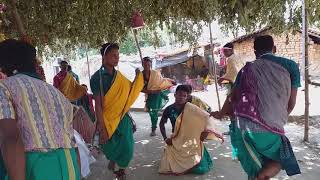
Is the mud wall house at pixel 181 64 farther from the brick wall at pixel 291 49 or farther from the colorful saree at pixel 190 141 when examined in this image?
the colorful saree at pixel 190 141

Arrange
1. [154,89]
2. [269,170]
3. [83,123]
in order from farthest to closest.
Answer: [154,89], [269,170], [83,123]

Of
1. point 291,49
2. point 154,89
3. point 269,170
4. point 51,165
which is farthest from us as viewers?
point 291,49

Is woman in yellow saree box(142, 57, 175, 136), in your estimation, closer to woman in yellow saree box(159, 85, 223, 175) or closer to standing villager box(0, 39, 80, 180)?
woman in yellow saree box(159, 85, 223, 175)

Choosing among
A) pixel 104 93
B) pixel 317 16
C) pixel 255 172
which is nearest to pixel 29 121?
pixel 255 172

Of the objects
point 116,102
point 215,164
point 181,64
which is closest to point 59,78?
point 116,102

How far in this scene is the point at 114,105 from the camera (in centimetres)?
493

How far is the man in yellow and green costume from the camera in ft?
15.7

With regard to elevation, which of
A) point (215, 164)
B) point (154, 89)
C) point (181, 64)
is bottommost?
point (215, 164)

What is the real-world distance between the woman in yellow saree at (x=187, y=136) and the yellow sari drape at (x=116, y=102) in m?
0.72

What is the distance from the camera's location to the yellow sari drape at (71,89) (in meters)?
7.75

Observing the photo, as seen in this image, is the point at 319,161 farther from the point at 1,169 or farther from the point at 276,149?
the point at 1,169

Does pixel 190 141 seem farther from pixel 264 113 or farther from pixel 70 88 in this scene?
pixel 70 88

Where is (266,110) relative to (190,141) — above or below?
above

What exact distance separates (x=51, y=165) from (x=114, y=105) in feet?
8.89
